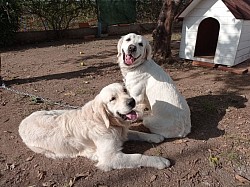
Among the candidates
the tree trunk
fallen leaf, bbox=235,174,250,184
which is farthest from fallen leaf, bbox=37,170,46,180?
the tree trunk

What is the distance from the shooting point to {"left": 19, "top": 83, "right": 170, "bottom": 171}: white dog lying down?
2777mm

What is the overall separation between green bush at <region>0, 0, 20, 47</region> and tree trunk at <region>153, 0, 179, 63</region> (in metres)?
6.42

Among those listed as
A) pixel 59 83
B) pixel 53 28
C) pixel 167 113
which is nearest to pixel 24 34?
pixel 53 28

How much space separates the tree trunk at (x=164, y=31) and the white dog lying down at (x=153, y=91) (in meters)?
3.29

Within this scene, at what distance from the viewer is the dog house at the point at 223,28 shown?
6191 millimetres

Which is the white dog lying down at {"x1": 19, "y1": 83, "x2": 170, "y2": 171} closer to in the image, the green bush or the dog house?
the dog house

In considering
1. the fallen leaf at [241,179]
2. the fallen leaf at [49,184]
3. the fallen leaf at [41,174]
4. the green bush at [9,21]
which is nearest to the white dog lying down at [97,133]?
the fallen leaf at [41,174]

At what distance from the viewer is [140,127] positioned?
3803 millimetres

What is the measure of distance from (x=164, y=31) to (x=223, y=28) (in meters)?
1.56

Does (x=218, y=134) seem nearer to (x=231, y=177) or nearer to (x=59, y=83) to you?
(x=231, y=177)

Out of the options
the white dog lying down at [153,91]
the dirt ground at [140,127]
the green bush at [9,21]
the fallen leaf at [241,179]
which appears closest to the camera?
the fallen leaf at [241,179]

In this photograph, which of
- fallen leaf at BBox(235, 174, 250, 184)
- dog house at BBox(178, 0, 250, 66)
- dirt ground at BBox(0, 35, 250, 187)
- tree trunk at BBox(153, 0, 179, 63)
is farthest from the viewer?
tree trunk at BBox(153, 0, 179, 63)

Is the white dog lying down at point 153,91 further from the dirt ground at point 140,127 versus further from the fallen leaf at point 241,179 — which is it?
the fallen leaf at point 241,179

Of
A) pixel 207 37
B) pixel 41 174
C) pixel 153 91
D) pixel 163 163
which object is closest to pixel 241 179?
pixel 163 163
